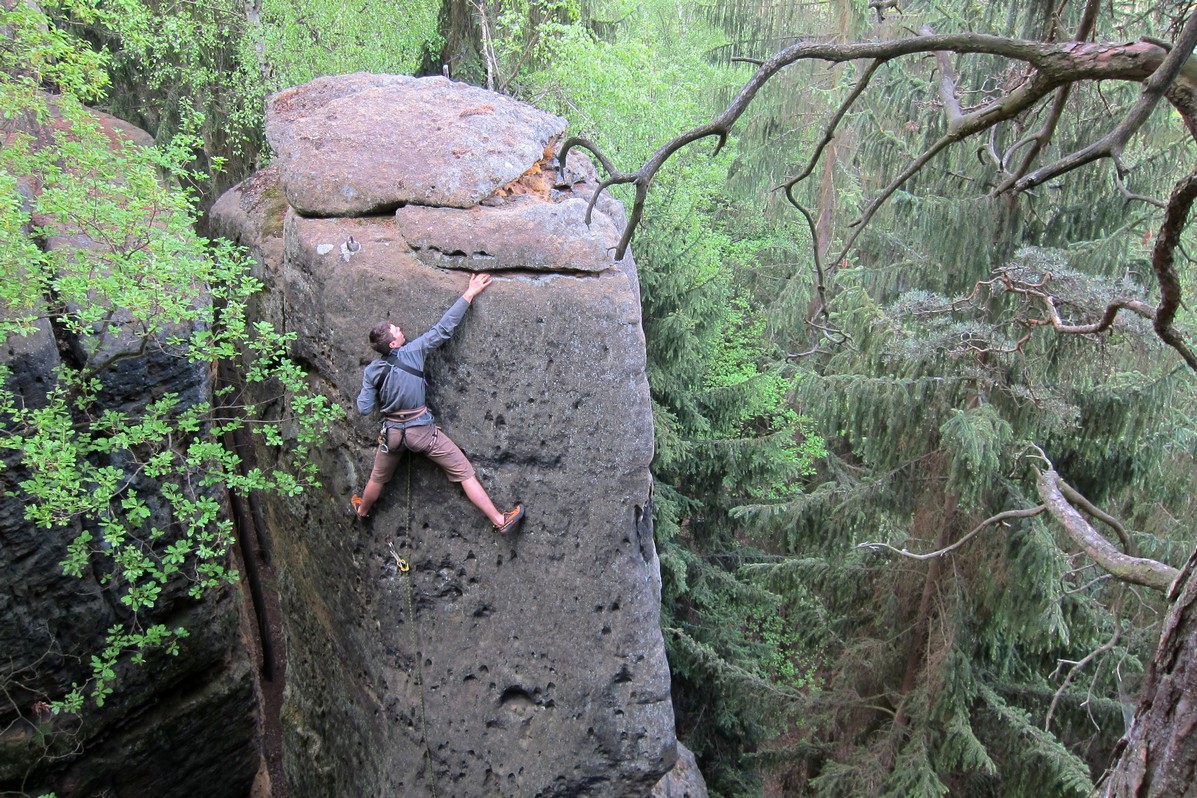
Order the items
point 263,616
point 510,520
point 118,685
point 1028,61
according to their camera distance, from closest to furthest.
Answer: point 1028,61 < point 510,520 < point 118,685 < point 263,616

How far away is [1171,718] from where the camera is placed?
2.10m

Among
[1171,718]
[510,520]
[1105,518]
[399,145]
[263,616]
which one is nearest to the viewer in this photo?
[1171,718]

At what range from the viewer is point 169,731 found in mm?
8766

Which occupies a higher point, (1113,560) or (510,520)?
(1113,560)

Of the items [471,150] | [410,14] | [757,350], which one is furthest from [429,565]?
[410,14]

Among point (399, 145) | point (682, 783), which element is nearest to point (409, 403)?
point (399, 145)

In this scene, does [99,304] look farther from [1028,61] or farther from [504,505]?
[1028,61]

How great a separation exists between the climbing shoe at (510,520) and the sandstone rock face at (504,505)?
87 mm

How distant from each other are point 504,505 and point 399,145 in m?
3.45

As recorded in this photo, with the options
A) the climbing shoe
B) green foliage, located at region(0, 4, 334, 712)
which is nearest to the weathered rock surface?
green foliage, located at region(0, 4, 334, 712)

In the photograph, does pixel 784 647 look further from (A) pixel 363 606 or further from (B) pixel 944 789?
(A) pixel 363 606

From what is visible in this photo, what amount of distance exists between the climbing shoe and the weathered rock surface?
278cm

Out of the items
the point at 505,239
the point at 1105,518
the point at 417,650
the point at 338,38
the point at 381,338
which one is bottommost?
the point at 417,650

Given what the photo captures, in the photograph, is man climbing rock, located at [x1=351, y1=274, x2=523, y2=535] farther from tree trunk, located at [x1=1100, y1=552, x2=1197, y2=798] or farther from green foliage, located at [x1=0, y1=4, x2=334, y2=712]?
tree trunk, located at [x1=1100, y1=552, x2=1197, y2=798]
